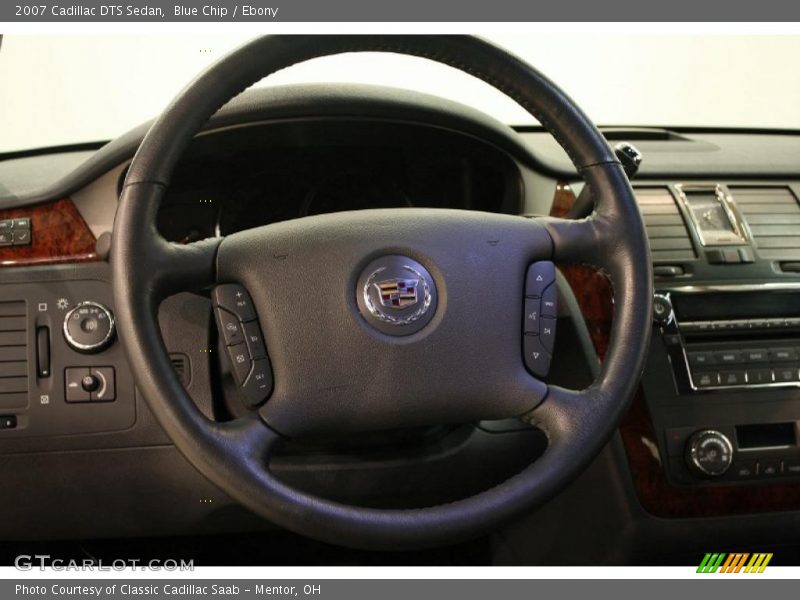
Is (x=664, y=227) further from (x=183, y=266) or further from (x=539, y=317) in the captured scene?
(x=183, y=266)

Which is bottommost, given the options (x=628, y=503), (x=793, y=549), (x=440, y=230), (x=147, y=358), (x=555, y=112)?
(x=793, y=549)

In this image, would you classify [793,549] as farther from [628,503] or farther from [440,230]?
A: [440,230]

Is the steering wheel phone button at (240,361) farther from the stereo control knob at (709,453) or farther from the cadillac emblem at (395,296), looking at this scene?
the stereo control knob at (709,453)

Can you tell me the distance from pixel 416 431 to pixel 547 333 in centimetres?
28

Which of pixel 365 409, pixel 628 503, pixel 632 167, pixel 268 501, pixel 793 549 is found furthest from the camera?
pixel 793 549

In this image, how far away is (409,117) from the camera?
1.20m

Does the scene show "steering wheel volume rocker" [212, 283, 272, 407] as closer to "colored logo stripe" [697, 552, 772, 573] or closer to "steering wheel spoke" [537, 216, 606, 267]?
"steering wheel spoke" [537, 216, 606, 267]

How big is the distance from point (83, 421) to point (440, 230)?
0.59 meters

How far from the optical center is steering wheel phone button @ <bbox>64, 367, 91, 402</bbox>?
3.79 feet

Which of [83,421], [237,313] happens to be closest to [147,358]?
[237,313]

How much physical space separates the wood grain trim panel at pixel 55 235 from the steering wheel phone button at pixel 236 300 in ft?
1.06

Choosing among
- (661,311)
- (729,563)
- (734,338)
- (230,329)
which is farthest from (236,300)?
(729,563)

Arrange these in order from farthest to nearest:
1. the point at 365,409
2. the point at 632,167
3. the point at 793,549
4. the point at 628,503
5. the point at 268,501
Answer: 1. the point at 793,549
2. the point at 628,503
3. the point at 632,167
4. the point at 365,409
5. the point at 268,501

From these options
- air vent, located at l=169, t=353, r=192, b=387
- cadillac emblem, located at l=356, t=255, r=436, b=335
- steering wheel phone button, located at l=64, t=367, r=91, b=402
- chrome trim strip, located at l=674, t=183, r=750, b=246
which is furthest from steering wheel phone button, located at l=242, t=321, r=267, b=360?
chrome trim strip, located at l=674, t=183, r=750, b=246
